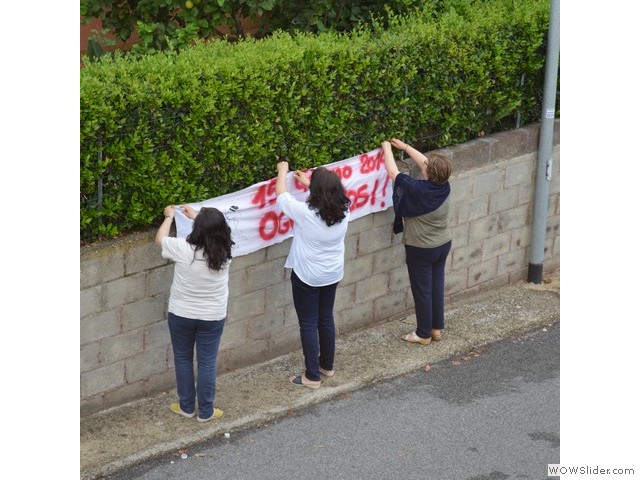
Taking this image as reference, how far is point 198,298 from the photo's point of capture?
7164mm

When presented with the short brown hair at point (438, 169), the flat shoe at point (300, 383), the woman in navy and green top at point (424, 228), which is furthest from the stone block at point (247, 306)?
the short brown hair at point (438, 169)

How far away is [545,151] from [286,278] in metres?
3.00

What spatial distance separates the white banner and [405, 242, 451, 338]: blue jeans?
20.5 inches

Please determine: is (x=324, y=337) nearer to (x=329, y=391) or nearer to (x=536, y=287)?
(x=329, y=391)

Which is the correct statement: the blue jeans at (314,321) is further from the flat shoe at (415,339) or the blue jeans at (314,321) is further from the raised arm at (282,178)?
the flat shoe at (415,339)

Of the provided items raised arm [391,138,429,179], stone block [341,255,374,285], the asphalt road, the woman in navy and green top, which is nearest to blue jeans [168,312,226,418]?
the asphalt road

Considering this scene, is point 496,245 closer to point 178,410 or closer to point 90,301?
point 178,410

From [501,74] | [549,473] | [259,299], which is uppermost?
[501,74]

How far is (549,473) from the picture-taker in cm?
716

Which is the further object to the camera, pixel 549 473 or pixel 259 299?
pixel 259 299

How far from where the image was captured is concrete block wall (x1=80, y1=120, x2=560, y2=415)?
7.47m

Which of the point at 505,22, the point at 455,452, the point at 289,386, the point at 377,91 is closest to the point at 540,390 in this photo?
the point at 455,452

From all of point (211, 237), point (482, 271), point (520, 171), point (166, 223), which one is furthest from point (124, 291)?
point (520, 171)

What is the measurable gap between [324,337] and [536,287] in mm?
3073
